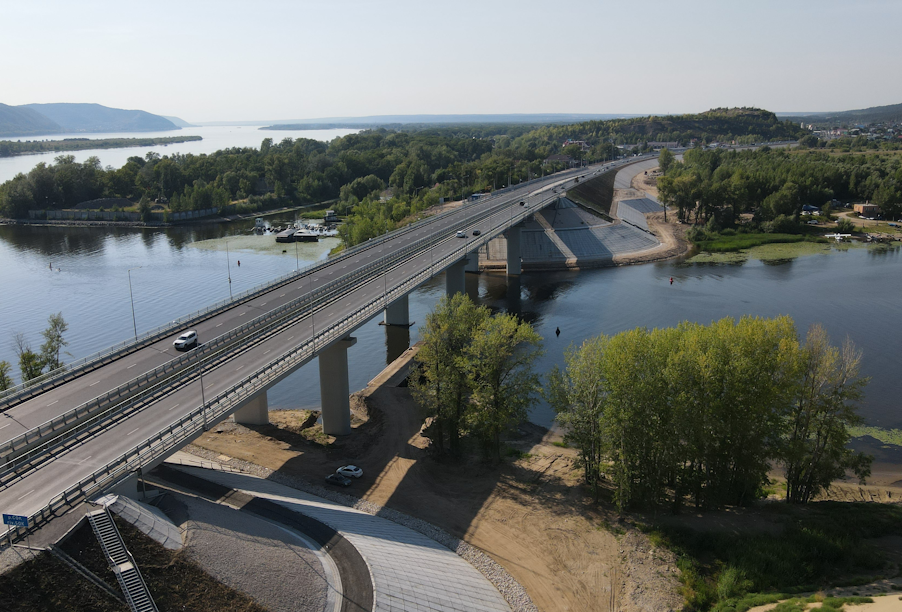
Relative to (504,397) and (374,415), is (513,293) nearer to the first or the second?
(374,415)

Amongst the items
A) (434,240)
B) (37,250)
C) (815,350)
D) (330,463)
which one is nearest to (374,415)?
(330,463)

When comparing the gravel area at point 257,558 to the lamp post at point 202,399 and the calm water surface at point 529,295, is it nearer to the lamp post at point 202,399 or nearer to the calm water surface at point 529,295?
the lamp post at point 202,399

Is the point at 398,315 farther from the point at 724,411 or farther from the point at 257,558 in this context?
the point at 257,558

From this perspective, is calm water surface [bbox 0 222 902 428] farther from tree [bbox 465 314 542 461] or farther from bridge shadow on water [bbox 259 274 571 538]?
tree [bbox 465 314 542 461]

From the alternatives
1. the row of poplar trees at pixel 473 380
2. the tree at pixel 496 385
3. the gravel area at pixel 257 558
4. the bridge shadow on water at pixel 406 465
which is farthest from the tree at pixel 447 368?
the gravel area at pixel 257 558

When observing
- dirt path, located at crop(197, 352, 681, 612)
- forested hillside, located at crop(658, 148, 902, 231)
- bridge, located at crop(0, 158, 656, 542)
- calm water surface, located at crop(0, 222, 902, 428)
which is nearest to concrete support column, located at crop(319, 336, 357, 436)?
bridge, located at crop(0, 158, 656, 542)

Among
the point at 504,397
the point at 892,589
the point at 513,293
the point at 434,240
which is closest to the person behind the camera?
the point at 892,589
